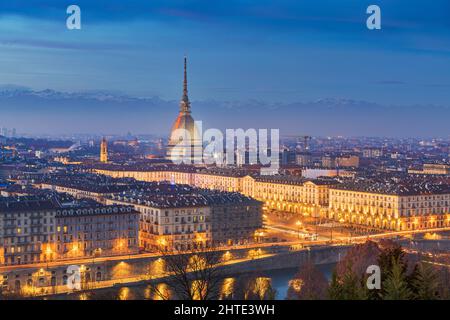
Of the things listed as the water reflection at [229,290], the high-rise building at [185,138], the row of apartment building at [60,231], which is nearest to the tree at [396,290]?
the water reflection at [229,290]

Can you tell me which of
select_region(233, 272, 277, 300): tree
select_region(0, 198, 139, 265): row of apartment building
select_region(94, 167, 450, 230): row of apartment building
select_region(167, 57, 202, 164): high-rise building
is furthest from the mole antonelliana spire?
select_region(233, 272, 277, 300): tree

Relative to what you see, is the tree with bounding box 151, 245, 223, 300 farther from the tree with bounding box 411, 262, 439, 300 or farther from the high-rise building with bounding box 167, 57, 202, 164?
the high-rise building with bounding box 167, 57, 202, 164

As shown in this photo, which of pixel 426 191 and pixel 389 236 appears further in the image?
pixel 426 191

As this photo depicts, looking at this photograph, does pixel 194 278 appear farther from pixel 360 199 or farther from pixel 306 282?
pixel 360 199

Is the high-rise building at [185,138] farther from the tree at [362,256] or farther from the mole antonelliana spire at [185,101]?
the tree at [362,256]

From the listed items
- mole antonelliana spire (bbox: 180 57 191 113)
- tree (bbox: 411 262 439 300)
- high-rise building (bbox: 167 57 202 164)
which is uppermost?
mole antonelliana spire (bbox: 180 57 191 113)

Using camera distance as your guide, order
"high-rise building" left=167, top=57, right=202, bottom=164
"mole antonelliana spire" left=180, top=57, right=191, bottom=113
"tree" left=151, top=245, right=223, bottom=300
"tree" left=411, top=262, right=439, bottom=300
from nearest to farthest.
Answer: "tree" left=411, top=262, right=439, bottom=300 → "tree" left=151, top=245, right=223, bottom=300 → "high-rise building" left=167, top=57, right=202, bottom=164 → "mole antonelliana spire" left=180, top=57, right=191, bottom=113
